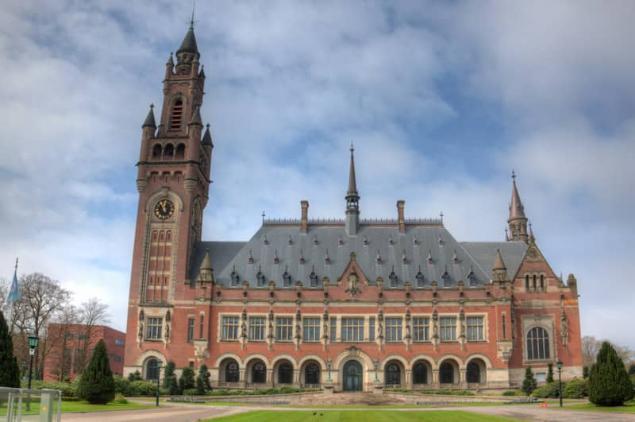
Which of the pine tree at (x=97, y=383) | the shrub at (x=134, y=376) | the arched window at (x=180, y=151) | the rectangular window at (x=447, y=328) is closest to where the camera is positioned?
the pine tree at (x=97, y=383)

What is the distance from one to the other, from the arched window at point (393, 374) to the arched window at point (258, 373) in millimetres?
14179

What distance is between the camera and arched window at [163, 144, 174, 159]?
256ft

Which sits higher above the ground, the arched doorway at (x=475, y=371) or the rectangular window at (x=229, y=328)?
the rectangular window at (x=229, y=328)

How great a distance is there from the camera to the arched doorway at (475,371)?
68.9 m

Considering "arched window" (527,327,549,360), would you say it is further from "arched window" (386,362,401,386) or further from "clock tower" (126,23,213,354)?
"clock tower" (126,23,213,354)

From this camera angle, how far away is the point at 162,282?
73.4 metres

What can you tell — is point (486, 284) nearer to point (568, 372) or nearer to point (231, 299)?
point (568, 372)

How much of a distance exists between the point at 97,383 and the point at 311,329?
31910 millimetres

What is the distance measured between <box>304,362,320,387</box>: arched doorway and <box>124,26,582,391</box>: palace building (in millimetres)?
164

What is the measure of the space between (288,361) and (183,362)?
39.6ft

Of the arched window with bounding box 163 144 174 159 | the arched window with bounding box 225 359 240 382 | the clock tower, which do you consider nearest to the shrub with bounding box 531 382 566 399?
the arched window with bounding box 225 359 240 382

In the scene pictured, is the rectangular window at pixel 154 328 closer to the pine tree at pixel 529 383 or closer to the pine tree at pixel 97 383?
the pine tree at pixel 97 383

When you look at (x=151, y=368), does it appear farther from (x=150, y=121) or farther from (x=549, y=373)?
(x=549, y=373)

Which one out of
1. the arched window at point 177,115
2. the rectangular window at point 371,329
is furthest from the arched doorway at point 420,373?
the arched window at point 177,115
